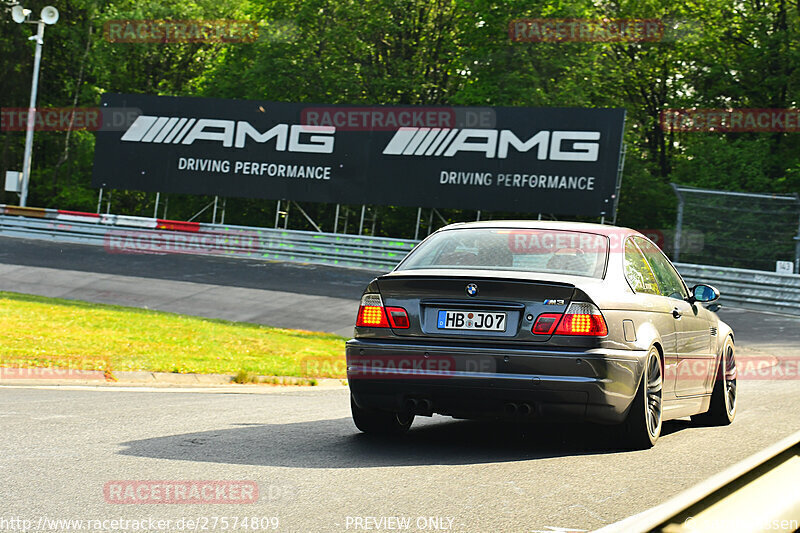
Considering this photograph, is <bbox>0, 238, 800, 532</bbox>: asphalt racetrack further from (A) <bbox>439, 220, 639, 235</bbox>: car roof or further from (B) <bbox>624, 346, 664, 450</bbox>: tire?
(A) <bbox>439, 220, 639, 235</bbox>: car roof

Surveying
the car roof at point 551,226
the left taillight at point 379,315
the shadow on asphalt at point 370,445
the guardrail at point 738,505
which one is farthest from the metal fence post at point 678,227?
the guardrail at point 738,505

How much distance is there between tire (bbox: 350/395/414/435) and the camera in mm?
7054

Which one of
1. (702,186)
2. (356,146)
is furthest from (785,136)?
(356,146)

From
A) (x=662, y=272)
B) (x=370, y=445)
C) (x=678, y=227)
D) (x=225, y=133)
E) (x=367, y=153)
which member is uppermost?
(x=225, y=133)

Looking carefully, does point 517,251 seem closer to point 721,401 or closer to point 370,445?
point 370,445

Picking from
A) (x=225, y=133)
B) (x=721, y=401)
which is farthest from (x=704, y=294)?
(x=225, y=133)

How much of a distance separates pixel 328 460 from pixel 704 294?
142 inches

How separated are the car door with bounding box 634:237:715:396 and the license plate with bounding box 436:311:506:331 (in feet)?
5.62

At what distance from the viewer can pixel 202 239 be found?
32.6m

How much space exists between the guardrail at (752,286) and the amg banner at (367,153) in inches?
174

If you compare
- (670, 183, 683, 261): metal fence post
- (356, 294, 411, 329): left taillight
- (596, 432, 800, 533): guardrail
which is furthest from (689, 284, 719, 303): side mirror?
(670, 183, 683, 261): metal fence post

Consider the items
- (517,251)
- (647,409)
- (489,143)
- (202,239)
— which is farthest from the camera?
(202,239)

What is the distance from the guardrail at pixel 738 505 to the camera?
2150mm

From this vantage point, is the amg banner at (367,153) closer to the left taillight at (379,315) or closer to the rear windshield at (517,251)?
the rear windshield at (517,251)
